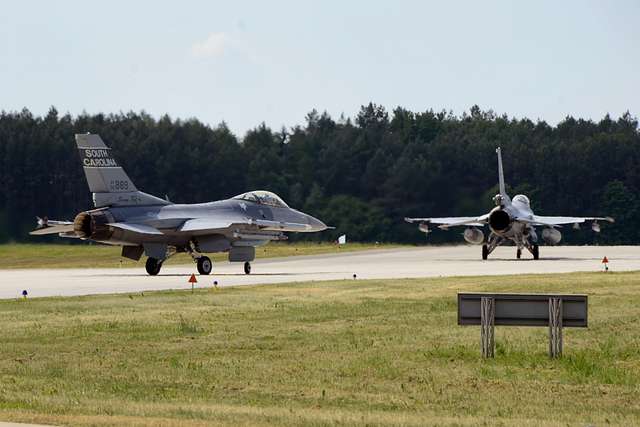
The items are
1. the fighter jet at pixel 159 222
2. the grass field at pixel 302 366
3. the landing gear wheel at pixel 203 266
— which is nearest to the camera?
the grass field at pixel 302 366

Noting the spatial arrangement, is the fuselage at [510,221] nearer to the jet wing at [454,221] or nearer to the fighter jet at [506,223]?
the fighter jet at [506,223]

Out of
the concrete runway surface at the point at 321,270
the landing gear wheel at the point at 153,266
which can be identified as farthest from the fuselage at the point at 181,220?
the concrete runway surface at the point at 321,270

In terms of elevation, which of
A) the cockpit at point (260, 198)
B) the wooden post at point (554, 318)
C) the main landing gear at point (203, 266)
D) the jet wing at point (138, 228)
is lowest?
the wooden post at point (554, 318)

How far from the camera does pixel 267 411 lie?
14805mm

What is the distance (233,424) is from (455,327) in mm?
11600

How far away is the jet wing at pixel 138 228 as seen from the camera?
149 feet

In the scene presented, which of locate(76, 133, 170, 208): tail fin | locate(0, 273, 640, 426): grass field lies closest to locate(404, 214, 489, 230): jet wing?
locate(76, 133, 170, 208): tail fin

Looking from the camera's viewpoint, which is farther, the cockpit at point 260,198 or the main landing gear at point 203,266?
the cockpit at point 260,198

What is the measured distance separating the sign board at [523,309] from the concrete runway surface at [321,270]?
17856 mm

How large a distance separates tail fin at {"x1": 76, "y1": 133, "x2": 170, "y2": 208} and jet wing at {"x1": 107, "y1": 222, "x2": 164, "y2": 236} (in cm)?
98

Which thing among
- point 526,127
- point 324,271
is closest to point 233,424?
point 324,271

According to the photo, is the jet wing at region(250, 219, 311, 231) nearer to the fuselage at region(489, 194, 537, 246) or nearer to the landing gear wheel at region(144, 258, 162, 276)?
the landing gear wheel at region(144, 258, 162, 276)

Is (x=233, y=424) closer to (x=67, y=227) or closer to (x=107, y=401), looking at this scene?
(x=107, y=401)

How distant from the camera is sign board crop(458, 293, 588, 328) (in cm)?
1919
